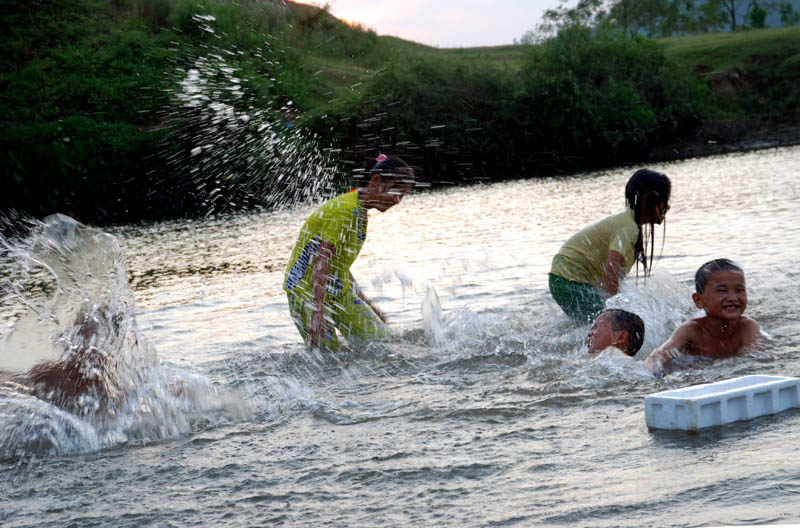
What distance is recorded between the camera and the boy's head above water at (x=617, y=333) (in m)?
6.29

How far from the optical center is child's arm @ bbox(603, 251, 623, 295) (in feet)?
22.6

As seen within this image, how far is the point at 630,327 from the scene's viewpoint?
6355mm

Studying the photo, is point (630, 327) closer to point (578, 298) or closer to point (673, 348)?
point (673, 348)

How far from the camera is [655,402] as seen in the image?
4555 millimetres

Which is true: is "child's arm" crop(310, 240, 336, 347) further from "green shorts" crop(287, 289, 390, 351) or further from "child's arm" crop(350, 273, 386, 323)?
"child's arm" crop(350, 273, 386, 323)

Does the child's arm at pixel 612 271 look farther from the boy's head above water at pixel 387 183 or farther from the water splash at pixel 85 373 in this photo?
the water splash at pixel 85 373

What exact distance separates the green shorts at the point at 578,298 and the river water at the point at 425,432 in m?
0.21

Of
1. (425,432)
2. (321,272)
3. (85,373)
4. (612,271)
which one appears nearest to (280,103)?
(321,272)

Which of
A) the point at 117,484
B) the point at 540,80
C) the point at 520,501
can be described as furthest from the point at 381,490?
the point at 540,80

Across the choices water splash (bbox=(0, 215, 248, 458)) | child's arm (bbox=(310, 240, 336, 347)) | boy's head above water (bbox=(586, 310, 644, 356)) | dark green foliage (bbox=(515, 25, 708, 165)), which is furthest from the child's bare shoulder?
dark green foliage (bbox=(515, 25, 708, 165))

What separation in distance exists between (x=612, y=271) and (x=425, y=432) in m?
2.55

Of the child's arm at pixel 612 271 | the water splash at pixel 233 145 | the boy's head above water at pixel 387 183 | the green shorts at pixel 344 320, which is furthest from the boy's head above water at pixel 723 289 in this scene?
the water splash at pixel 233 145

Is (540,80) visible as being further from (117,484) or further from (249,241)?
(117,484)

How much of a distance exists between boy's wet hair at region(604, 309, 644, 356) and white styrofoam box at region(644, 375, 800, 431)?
62.1 inches
